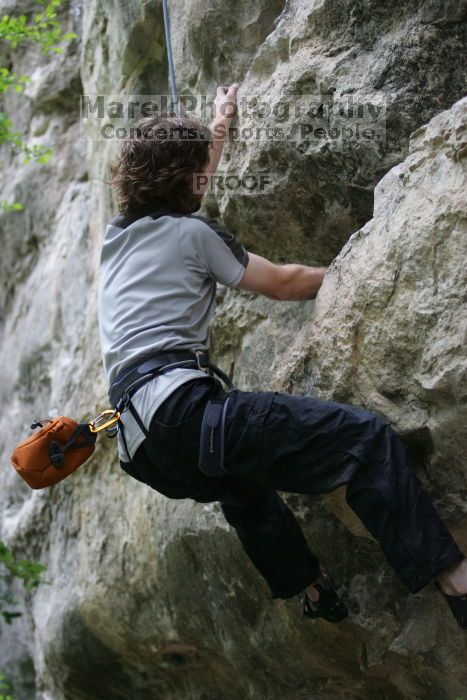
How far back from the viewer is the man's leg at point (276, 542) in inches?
153

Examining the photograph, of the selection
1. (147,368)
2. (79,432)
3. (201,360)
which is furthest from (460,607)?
(79,432)

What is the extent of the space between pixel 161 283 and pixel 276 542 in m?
1.15

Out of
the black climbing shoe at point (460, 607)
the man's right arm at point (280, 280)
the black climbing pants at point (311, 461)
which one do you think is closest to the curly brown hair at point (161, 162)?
the man's right arm at point (280, 280)

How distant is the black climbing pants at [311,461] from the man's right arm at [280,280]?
0.51m

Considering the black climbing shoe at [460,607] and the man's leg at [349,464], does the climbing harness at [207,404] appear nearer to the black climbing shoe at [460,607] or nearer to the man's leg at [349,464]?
the man's leg at [349,464]

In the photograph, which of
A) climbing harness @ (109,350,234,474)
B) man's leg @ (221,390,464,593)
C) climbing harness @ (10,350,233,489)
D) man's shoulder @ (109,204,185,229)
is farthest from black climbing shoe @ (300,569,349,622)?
man's shoulder @ (109,204,185,229)

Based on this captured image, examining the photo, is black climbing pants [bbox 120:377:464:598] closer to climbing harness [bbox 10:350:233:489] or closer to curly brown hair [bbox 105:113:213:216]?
climbing harness [bbox 10:350:233:489]

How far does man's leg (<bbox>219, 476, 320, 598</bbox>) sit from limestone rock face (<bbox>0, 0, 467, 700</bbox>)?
0.20m

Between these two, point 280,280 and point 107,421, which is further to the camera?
point 280,280

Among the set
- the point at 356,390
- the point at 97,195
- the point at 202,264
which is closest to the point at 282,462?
the point at 356,390

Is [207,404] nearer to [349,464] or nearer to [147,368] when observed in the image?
[147,368]

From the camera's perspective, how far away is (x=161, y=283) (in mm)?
3664

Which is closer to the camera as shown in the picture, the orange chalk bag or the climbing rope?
the orange chalk bag

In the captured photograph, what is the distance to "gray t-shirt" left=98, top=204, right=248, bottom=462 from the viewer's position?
3623mm
